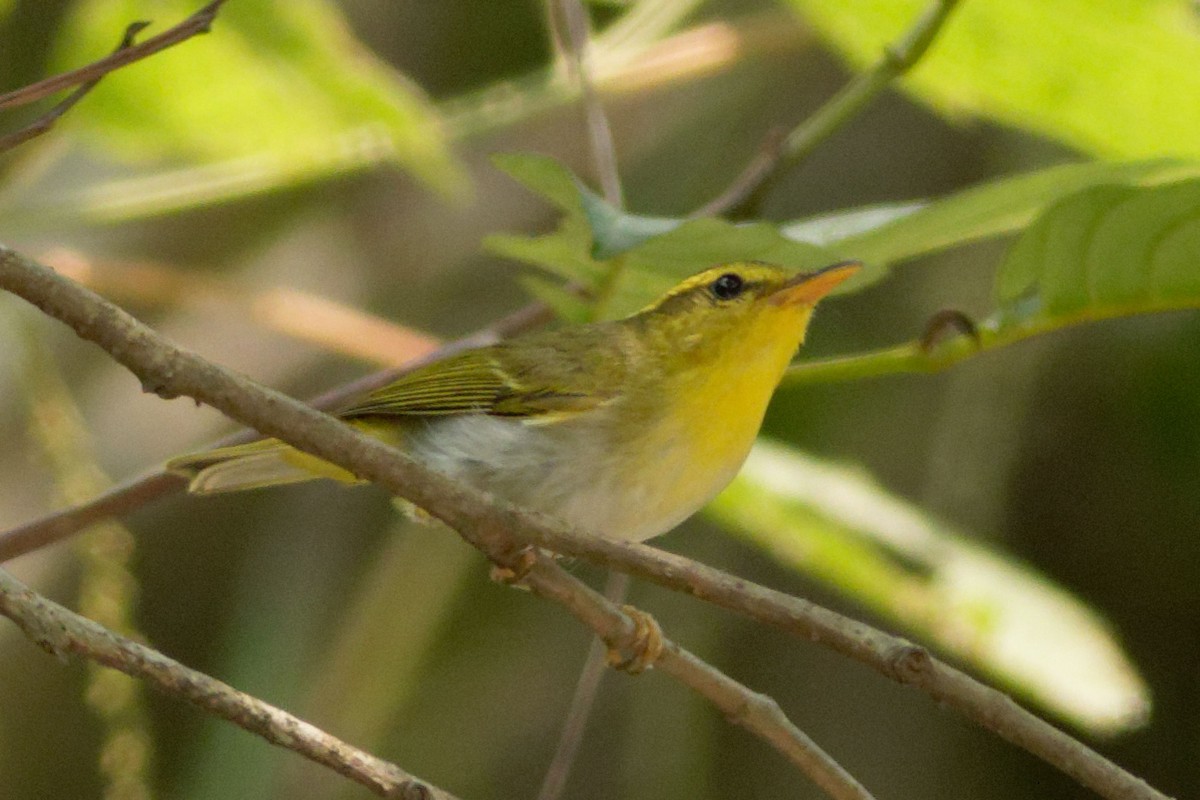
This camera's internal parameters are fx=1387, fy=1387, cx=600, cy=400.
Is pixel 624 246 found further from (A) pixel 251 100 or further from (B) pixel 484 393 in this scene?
(A) pixel 251 100

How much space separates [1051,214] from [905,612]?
721mm

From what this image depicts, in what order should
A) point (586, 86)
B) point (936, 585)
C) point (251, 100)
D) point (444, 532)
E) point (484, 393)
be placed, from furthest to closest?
point (444, 532) < point (251, 100) < point (936, 585) < point (484, 393) < point (586, 86)

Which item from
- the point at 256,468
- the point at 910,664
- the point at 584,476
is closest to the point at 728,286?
the point at 584,476

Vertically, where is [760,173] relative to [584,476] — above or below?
above

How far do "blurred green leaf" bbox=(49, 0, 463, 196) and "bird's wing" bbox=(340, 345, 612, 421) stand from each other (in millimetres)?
331

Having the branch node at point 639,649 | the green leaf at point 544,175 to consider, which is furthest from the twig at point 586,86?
the branch node at point 639,649

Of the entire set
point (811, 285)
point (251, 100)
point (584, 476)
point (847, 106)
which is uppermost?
point (251, 100)

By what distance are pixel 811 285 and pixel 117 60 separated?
106 centimetres

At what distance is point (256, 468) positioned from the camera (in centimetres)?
189

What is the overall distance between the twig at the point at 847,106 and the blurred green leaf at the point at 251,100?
53 centimetres

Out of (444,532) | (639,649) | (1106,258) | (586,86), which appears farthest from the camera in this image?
(444,532)

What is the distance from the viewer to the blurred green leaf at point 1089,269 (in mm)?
1518

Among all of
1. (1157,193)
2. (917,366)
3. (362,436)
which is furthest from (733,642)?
(362,436)

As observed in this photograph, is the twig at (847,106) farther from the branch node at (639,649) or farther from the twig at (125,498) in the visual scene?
the branch node at (639,649)
